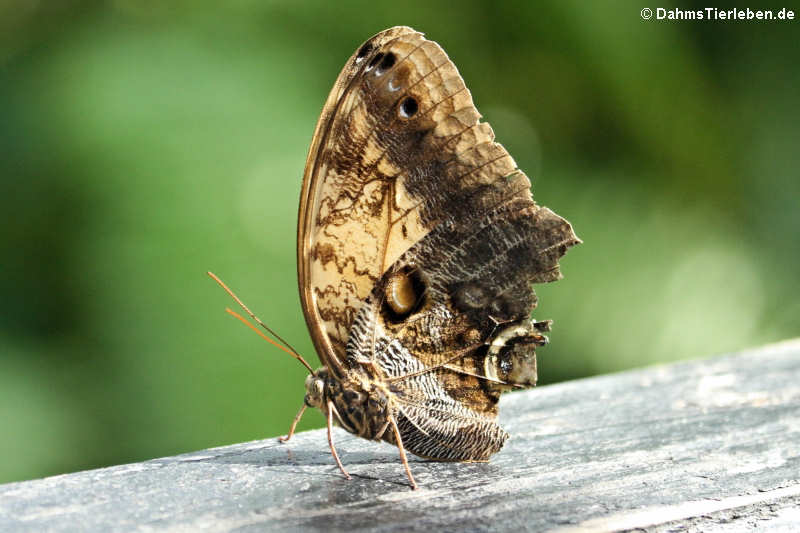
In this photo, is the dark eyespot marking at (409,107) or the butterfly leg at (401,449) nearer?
the butterfly leg at (401,449)

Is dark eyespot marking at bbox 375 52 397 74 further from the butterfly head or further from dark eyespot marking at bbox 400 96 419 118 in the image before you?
the butterfly head

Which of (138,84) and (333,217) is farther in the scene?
(138,84)

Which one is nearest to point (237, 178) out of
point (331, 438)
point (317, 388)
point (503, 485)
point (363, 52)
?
point (363, 52)

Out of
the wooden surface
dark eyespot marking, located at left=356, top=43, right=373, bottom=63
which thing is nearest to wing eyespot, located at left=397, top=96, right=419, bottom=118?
dark eyespot marking, located at left=356, top=43, right=373, bottom=63

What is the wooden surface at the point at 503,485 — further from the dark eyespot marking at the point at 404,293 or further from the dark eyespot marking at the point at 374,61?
the dark eyespot marking at the point at 374,61

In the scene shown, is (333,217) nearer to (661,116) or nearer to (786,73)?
(661,116)

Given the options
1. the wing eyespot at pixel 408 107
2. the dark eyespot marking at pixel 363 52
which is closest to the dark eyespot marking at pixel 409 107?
the wing eyespot at pixel 408 107

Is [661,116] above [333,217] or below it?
above

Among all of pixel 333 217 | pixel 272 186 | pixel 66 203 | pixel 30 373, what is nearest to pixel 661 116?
pixel 272 186
